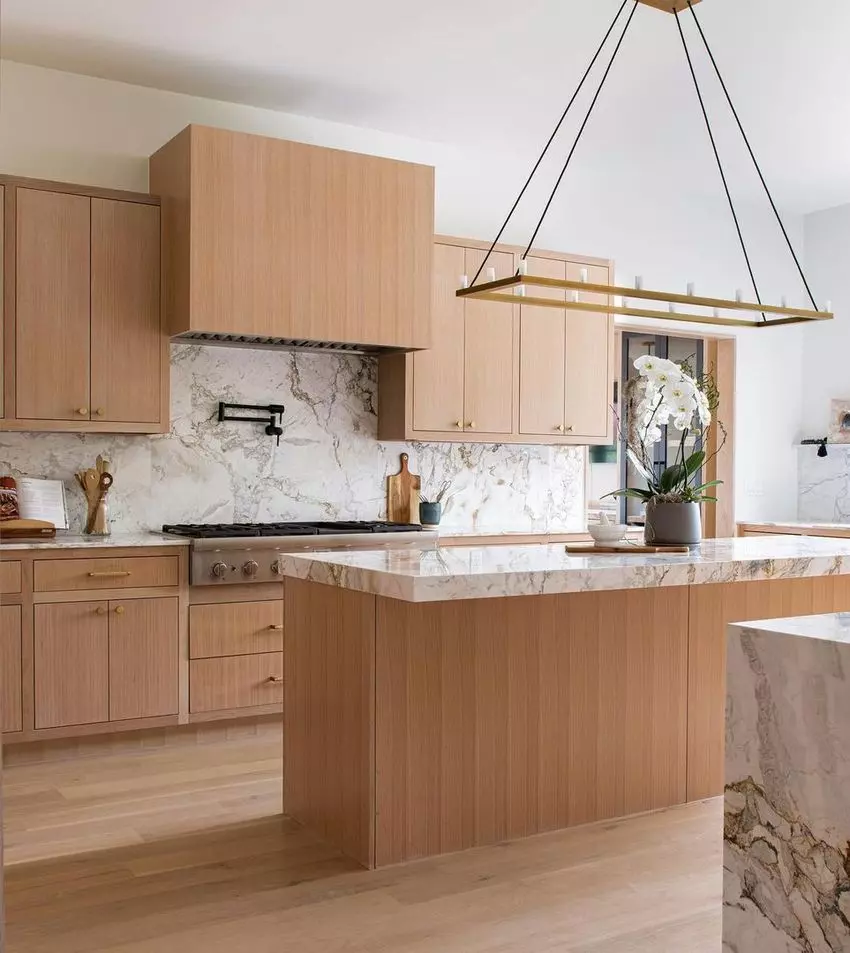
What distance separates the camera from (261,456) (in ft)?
16.9

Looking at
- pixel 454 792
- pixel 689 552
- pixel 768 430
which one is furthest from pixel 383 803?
pixel 768 430

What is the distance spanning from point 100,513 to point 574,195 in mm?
3250

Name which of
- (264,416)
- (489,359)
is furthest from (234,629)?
(489,359)

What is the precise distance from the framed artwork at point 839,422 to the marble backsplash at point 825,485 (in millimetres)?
61

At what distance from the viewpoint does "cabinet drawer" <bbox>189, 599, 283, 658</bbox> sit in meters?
4.43

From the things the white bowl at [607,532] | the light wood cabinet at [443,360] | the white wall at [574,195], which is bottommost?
the white bowl at [607,532]

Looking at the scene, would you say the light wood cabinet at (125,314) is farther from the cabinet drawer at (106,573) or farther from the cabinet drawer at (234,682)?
the cabinet drawer at (234,682)

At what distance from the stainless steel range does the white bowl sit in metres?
1.01

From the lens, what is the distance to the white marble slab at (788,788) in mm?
1855

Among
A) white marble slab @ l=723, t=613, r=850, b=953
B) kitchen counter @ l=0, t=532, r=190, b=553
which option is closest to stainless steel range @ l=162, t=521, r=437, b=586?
kitchen counter @ l=0, t=532, r=190, b=553

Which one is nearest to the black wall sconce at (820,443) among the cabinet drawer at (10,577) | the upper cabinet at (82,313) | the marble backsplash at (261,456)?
the marble backsplash at (261,456)

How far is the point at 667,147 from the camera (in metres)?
5.59

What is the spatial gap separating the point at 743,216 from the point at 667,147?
56.7 inches

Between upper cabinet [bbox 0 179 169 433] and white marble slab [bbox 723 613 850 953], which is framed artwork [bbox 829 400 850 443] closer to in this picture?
upper cabinet [bbox 0 179 169 433]
